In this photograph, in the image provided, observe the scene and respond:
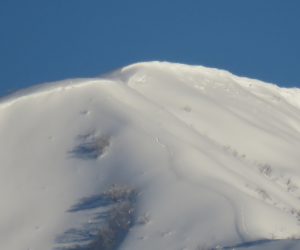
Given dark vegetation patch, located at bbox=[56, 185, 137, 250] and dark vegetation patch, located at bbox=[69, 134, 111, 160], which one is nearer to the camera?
dark vegetation patch, located at bbox=[56, 185, 137, 250]

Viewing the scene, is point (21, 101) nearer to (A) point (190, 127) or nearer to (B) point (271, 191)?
(A) point (190, 127)

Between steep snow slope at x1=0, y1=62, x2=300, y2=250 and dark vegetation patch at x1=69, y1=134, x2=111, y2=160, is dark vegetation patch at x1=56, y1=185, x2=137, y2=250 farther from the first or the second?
dark vegetation patch at x1=69, y1=134, x2=111, y2=160

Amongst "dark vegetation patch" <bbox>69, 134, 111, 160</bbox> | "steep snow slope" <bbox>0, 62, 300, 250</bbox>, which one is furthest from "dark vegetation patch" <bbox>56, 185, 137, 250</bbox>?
"dark vegetation patch" <bbox>69, 134, 111, 160</bbox>

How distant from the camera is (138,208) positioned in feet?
70.7

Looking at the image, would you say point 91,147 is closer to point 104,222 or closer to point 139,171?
point 139,171

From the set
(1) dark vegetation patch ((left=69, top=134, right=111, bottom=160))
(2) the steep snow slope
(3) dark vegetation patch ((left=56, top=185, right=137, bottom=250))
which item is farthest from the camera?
(1) dark vegetation patch ((left=69, top=134, right=111, bottom=160))

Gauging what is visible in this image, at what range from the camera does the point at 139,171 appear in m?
23.0

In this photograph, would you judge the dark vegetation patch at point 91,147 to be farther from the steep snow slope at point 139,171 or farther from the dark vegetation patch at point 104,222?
the dark vegetation patch at point 104,222

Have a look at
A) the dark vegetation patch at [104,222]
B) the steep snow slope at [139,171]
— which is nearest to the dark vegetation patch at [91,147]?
the steep snow slope at [139,171]

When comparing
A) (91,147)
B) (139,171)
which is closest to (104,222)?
(139,171)

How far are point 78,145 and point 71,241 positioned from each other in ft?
11.8

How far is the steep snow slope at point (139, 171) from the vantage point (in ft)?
68.1

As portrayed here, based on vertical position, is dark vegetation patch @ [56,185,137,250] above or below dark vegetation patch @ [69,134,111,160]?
below

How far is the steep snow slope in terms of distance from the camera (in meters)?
20.8
